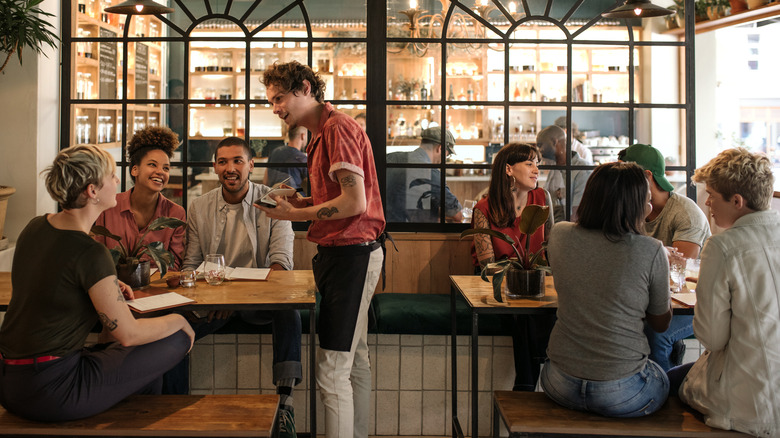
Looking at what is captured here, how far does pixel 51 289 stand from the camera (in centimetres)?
202

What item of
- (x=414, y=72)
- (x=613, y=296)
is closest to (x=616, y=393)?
(x=613, y=296)

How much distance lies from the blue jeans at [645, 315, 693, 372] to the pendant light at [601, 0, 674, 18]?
1.75 meters

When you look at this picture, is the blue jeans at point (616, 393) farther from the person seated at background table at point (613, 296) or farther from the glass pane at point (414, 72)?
the glass pane at point (414, 72)

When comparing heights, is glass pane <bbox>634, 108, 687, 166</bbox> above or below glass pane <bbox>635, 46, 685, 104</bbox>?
below

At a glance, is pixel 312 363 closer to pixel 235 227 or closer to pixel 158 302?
pixel 158 302

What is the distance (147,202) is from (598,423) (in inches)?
91.8

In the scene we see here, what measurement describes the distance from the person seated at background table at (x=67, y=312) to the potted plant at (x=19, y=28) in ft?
6.54

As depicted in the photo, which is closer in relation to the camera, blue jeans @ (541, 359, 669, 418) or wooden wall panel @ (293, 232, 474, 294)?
blue jeans @ (541, 359, 669, 418)

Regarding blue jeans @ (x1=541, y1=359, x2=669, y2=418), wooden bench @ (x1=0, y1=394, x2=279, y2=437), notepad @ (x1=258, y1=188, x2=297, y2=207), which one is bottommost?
wooden bench @ (x1=0, y1=394, x2=279, y2=437)

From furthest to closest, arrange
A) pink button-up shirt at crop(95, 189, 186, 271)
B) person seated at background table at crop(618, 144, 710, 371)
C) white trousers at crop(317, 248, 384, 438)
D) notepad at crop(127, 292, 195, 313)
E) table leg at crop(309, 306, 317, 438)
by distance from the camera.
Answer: pink button-up shirt at crop(95, 189, 186, 271) → person seated at background table at crop(618, 144, 710, 371) → white trousers at crop(317, 248, 384, 438) → table leg at crop(309, 306, 317, 438) → notepad at crop(127, 292, 195, 313)

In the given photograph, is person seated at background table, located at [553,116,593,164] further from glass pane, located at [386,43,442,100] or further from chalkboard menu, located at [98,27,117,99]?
chalkboard menu, located at [98,27,117,99]

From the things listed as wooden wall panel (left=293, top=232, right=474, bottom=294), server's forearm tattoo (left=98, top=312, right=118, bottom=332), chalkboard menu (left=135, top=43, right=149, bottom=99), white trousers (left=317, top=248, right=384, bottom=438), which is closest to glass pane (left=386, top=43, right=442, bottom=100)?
wooden wall panel (left=293, top=232, right=474, bottom=294)

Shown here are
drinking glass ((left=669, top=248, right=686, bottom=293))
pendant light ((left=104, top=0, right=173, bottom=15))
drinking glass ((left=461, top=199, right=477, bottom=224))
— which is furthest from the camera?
drinking glass ((left=461, top=199, right=477, bottom=224))

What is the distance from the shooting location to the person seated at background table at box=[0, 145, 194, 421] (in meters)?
2.02
